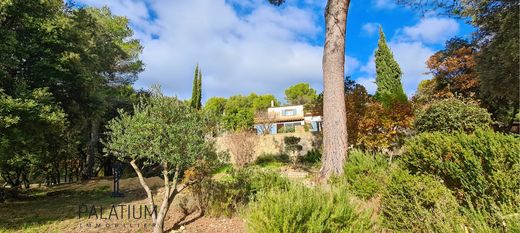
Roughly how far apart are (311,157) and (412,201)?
13.7 meters

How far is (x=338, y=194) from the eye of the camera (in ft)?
12.1

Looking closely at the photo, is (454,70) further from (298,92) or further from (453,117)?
(298,92)

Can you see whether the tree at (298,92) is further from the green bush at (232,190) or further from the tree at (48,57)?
the green bush at (232,190)

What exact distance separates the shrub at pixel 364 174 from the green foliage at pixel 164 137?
8.87 feet

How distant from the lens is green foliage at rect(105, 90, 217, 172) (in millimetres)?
5469

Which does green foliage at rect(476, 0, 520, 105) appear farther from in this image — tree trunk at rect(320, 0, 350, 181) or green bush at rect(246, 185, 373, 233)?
green bush at rect(246, 185, 373, 233)

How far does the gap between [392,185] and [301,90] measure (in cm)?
4629

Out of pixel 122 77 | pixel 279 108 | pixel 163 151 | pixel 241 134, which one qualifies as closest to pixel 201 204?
pixel 163 151

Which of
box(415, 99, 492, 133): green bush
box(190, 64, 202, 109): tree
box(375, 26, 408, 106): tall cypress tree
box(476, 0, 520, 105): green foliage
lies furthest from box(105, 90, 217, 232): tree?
box(190, 64, 202, 109): tree

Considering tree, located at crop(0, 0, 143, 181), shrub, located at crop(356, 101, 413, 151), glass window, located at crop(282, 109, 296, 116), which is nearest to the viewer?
tree, located at crop(0, 0, 143, 181)

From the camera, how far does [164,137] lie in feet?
18.2

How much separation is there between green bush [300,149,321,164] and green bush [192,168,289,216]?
1072 centimetres

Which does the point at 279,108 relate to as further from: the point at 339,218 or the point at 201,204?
the point at 339,218

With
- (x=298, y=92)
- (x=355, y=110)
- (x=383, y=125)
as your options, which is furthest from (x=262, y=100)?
(x=383, y=125)
